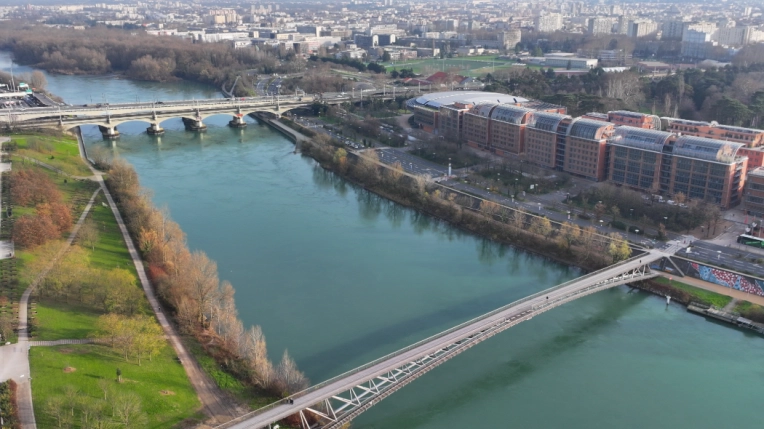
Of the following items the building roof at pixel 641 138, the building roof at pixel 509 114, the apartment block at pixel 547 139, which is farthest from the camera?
the building roof at pixel 509 114

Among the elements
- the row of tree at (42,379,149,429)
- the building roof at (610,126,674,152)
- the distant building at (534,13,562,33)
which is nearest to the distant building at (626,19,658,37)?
the distant building at (534,13,562,33)

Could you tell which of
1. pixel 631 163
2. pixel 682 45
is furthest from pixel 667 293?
pixel 682 45

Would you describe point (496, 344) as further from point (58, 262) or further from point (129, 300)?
point (58, 262)

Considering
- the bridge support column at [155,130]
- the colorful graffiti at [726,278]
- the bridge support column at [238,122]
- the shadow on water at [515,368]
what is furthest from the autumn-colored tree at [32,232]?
the bridge support column at [238,122]

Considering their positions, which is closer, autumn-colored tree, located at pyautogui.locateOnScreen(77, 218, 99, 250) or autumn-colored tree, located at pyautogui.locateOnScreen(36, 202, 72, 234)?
autumn-colored tree, located at pyautogui.locateOnScreen(77, 218, 99, 250)

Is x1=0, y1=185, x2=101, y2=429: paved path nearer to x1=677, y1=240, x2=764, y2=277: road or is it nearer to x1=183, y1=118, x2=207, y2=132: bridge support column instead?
x1=677, y1=240, x2=764, y2=277: road

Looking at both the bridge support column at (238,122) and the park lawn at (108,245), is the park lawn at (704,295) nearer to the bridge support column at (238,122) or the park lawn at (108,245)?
the park lawn at (108,245)
